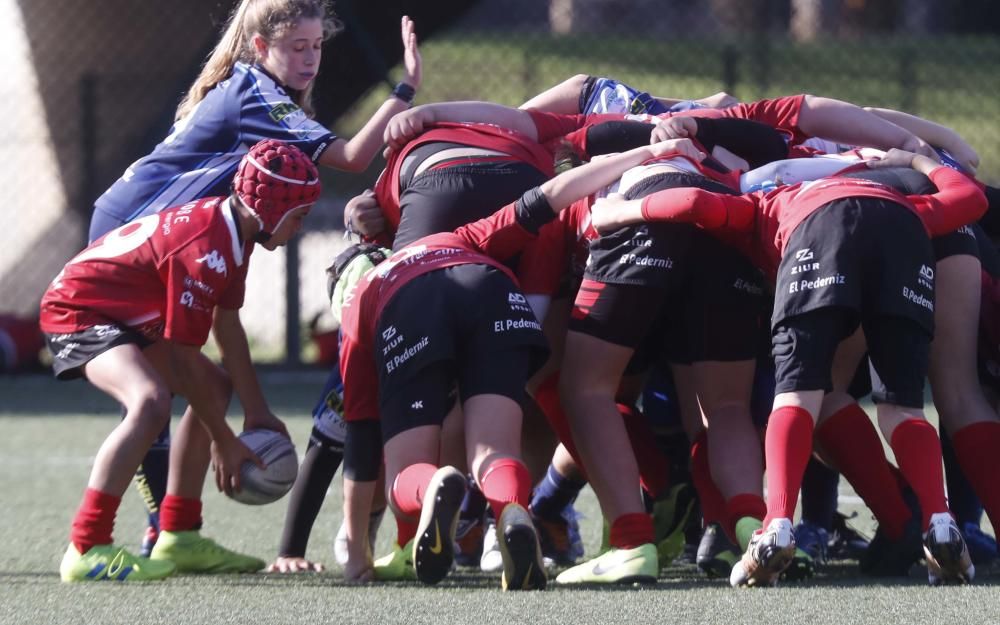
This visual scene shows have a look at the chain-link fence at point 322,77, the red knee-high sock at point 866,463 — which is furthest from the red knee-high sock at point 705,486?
the chain-link fence at point 322,77

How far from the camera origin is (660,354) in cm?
435

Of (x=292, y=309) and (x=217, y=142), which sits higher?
(x=217, y=142)

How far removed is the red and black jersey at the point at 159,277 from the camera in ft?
13.5

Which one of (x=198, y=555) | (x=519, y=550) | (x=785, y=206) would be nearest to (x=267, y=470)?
(x=198, y=555)

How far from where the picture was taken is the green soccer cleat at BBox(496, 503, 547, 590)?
138 inches

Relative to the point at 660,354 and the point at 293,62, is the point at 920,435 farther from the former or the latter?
the point at 293,62

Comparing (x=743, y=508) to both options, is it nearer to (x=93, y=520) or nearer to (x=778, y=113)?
(x=778, y=113)

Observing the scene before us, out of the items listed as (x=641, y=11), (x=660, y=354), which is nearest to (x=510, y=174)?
(x=660, y=354)

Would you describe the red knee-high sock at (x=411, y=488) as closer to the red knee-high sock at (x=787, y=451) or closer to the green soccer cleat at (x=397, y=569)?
the green soccer cleat at (x=397, y=569)

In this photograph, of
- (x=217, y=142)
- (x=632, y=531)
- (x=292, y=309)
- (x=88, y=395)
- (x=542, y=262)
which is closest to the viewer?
(x=632, y=531)

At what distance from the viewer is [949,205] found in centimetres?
397

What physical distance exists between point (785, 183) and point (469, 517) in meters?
1.29

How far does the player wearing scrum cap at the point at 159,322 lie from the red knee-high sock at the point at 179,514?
0.18 feet

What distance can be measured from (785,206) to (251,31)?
5.84 ft
